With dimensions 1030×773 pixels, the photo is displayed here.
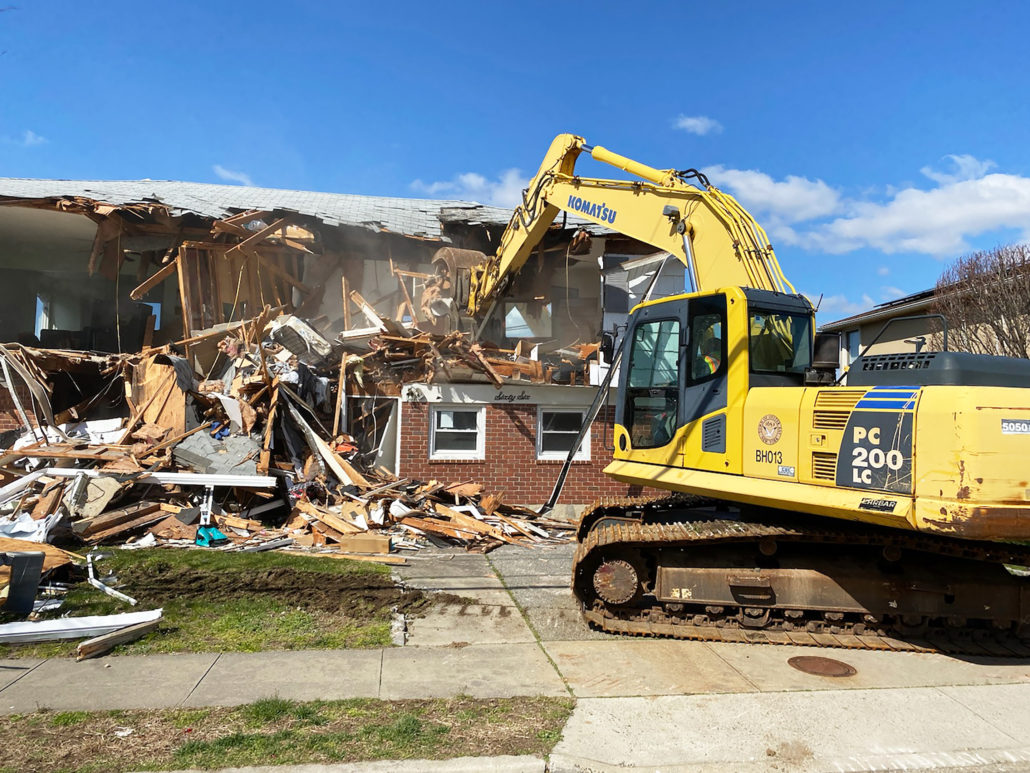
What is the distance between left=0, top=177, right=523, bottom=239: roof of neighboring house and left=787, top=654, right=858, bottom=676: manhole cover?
1228cm

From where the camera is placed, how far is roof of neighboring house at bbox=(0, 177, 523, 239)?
16250 mm

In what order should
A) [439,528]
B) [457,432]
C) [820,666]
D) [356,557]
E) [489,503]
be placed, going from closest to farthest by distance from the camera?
1. [820,666]
2. [356,557]
3. [439,528]
4. [489,503]
5. [457,432]

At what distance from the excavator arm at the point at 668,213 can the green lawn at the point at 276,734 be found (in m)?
4.77

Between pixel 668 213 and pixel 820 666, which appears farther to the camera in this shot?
pixel 668 213


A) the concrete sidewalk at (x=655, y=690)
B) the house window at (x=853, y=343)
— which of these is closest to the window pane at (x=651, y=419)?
the concrete sidewalk at (x=655, y=690)

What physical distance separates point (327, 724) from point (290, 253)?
13499mm

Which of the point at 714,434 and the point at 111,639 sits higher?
the point at 714,434

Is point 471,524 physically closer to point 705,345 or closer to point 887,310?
point 705,345

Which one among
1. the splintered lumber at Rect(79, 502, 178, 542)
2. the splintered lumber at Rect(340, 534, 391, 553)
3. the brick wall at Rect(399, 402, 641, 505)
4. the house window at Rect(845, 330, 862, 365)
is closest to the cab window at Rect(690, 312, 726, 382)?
the splintered lumber at Rect(340, 534, 391, 553)

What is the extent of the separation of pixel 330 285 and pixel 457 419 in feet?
18.9

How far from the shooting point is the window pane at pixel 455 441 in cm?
1321

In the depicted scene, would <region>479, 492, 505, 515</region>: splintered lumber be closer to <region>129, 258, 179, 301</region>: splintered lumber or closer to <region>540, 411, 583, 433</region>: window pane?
<region>540, 411, 583, 433</region>: window pane

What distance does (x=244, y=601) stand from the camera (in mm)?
7230

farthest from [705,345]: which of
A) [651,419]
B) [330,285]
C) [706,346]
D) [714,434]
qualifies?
[330,285]
